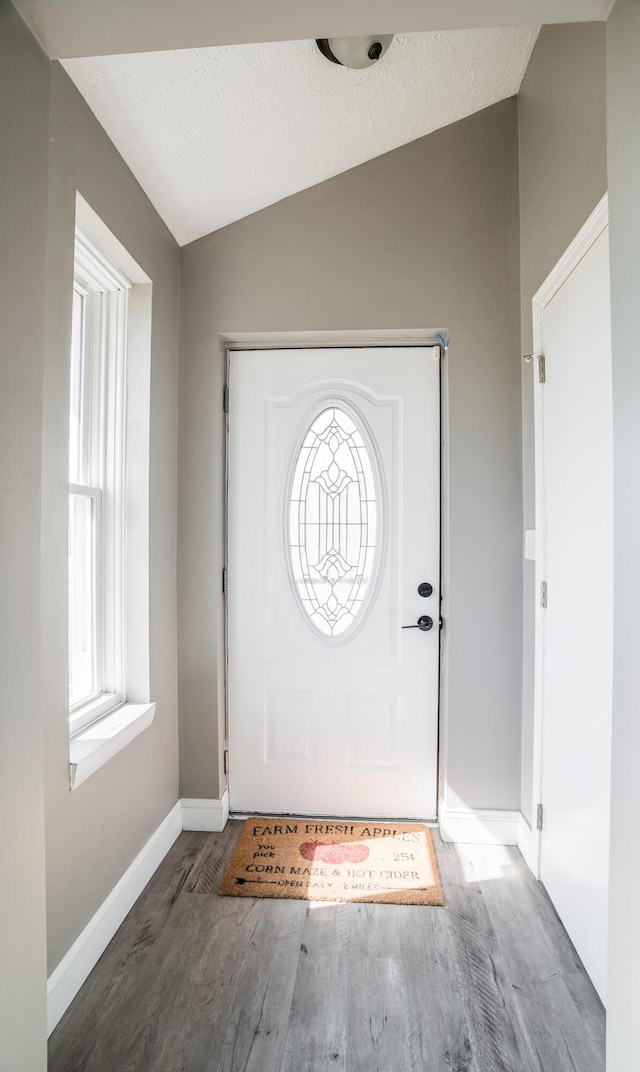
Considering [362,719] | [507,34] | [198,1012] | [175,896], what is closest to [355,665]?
[362,719]

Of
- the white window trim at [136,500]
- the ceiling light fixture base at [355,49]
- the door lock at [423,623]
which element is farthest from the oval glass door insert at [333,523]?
the ceiling light fixture base at [355,49]

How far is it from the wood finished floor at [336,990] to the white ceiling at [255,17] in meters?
2.15

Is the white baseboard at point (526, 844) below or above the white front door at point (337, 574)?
below

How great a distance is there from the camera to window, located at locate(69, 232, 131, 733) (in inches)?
78.0

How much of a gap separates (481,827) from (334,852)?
597mm

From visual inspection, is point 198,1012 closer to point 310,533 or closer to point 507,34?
point 310,533

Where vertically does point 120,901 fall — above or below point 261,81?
below

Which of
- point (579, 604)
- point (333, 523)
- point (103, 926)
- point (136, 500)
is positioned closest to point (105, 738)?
point (103, 926)

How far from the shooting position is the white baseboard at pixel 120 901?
1543 mm

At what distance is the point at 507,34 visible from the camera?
1975 millimetres

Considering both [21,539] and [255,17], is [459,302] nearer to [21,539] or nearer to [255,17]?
[255,17]

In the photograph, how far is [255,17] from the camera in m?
1.03

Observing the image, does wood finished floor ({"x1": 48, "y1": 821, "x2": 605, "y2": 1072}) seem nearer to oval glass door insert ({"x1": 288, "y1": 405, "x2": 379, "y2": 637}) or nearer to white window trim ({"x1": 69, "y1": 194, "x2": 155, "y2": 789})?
white window trim ({"x1": 69, "y1": 194, "x2": 155, "y2": 789})

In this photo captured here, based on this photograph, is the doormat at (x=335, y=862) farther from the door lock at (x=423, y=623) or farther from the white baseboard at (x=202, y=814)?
the door lock at (x=423, y=623)
